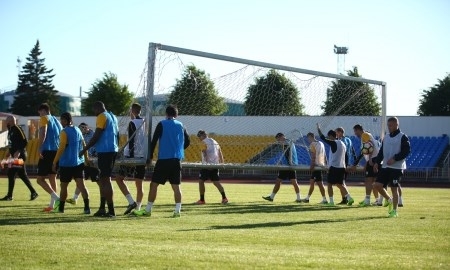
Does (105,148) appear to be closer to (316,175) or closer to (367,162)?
(367,162)

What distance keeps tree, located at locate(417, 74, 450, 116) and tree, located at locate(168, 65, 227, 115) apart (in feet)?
167

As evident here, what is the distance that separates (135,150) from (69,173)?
5.97 ft

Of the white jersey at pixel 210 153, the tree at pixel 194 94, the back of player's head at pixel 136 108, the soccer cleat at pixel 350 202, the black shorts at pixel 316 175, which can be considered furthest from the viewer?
the black shorts at pixel 316 175

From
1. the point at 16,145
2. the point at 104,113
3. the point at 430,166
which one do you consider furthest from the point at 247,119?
the point at 430,166

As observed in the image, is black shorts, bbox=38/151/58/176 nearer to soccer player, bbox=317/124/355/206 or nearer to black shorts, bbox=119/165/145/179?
black shorts, bbox=119/165/145/179

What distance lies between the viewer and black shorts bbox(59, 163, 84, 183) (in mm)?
16922

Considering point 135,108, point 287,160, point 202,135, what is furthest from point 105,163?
point 287,160

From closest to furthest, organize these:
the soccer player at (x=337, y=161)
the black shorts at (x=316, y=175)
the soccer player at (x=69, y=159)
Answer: the soccer player at (x=69, y=159) < the soccer player at (x=337, y=161) < the black shorts at (x=316, y=175)

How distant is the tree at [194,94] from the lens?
20652 mm

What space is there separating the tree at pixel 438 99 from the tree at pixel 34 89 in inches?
1767

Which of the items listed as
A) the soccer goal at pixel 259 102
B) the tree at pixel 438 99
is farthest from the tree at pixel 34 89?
the soccer goal at pixel 259 102

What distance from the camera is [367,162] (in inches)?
869

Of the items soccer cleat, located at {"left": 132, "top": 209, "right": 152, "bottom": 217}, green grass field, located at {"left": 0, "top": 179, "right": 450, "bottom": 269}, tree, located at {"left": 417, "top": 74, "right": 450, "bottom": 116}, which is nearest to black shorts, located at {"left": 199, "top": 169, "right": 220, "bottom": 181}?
green grass field, located at {"left": 0, "top": 179, "right": 450, "bottom": 269}

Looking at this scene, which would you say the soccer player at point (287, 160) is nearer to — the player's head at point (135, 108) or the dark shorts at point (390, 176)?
the dark shorts at point (390, 176)
